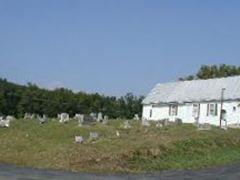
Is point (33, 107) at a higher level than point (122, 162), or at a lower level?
higher

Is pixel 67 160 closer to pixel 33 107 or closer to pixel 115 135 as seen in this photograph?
pixel 115 135

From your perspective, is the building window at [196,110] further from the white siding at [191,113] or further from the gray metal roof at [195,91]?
the gray metal roof at [195,91]

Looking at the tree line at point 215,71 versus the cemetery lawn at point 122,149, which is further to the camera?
the tree line at point 215,71

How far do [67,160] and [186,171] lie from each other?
534 centimetres

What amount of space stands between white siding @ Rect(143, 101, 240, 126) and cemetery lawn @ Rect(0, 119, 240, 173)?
1648 cm

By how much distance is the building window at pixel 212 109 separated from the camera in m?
57.9

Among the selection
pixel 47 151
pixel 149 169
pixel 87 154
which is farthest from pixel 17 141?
pixel 149 169

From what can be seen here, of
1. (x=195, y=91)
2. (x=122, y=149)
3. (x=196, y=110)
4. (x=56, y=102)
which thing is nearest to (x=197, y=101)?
(x=196, y=110)

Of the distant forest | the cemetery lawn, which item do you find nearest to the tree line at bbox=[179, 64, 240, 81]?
the distant forest

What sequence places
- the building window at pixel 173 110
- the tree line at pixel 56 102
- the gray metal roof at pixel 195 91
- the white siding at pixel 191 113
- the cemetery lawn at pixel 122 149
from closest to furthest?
the cemetery lawn at pixel 122 149
the white siding at pixel 191 113
the gray metal roof at pixel 195 91
the building window at pixel 173 110
the tree line at pixel 56 102

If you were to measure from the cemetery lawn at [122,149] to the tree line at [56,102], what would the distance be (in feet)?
121

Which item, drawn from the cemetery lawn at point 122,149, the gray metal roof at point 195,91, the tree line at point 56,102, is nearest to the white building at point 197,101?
the gray metal roof at point 195,91

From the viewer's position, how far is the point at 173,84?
67938 mm

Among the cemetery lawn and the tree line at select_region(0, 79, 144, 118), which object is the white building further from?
the cemetery lawn
